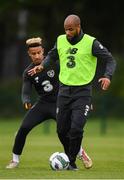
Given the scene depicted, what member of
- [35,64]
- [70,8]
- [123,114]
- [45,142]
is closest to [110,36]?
[70,8]

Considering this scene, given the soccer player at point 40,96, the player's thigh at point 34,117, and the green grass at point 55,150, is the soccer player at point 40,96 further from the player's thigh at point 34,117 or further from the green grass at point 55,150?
the green grass at point 55,150

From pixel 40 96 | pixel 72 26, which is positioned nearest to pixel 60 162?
pixel 40 96

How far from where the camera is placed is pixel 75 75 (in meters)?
15.0

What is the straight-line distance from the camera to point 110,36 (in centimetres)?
4444

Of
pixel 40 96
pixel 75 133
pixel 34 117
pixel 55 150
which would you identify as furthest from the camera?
pixel 55 150

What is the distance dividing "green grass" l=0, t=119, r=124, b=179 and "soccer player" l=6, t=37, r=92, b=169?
0.35 meters

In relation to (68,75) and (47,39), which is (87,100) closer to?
(68,75)

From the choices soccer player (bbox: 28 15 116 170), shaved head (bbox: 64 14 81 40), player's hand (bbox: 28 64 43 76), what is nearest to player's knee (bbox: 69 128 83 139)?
soccer player (bbox: 28 15 116 170)

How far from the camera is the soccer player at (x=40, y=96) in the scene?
16.0 meters

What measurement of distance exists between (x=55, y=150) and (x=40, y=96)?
5.87 meters

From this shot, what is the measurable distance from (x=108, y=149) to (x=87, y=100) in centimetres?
783

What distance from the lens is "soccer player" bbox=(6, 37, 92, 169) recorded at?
16.0 meters

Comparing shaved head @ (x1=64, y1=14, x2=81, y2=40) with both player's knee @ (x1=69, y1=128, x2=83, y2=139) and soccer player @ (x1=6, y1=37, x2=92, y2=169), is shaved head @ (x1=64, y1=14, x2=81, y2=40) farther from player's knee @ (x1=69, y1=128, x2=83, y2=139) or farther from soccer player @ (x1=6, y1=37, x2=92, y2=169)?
player's knee @ (x1=69, y1=128, x2=83, y2=139)

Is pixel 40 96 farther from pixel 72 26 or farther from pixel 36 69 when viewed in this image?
pixel 72 26
